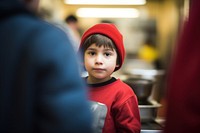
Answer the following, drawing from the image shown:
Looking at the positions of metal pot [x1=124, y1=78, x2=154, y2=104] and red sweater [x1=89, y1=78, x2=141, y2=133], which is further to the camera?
metal pot [x1=124, y1=78, x2=154, y2=104]

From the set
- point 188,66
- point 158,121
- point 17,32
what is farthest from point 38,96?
point 158,121

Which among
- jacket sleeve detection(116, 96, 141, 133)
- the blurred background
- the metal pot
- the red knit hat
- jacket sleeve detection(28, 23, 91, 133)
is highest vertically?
the blurred background

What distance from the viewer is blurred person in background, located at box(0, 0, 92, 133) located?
70 cm

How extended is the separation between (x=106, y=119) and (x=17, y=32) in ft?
1.73

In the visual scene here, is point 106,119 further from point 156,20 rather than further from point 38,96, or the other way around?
point 156,20

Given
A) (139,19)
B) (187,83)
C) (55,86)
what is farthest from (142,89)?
(139,19)

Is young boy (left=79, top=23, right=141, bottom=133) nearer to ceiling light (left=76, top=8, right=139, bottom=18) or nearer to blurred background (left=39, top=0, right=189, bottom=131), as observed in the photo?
blurred background (left=39, top=0, right=189, bottom=131)

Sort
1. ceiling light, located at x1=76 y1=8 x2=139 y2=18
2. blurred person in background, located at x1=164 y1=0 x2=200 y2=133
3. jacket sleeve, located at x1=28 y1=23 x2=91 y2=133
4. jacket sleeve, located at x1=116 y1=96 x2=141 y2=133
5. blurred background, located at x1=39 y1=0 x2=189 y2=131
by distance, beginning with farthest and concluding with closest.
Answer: ceiling light, located at x1=76 y1=8 x2=139 y2=18
blurred background, located at x1=39 y1=0 x2=189 y2=131
jacket sleeve, located at x1=116 y1=96 x2=141 y2=133
blurred person in background, located at x1=164 y1=0 x2=200 y2=133
jacket sleeve, located at x1=28 y1=23 x2=91 y2=133

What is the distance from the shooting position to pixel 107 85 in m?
1.22

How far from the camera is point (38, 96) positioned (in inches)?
27.9

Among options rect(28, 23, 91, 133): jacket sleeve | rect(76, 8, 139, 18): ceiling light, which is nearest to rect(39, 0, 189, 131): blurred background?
rect(76, 8, 139, 18): ceiling light

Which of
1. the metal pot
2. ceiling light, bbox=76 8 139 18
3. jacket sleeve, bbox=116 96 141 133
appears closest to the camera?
jacket sleeve, bbox=116 96 141 133

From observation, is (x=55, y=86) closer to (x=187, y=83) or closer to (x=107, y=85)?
(x=187, y=83)

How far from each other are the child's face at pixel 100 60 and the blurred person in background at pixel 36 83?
0.48 metres
